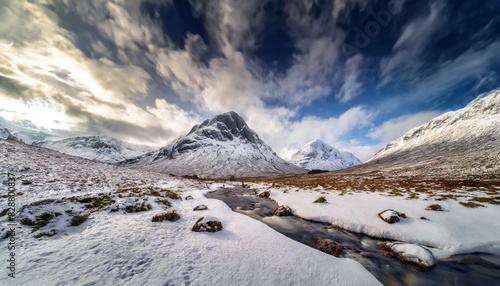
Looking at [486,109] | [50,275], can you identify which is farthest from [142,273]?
[486,109]

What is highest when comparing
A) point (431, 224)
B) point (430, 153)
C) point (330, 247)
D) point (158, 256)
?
point (430, 153)


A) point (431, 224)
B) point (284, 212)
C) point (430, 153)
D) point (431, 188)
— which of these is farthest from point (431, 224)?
point (430, 153)

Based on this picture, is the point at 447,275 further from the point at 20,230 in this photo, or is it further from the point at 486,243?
the point at 20,230

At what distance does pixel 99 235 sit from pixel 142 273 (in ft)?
13.0

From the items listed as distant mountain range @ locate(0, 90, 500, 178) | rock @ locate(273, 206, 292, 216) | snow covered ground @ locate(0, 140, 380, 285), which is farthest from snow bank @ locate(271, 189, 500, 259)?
distant mountain range @ locate(0, 90, 500, 178)

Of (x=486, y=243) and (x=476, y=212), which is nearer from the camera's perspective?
(x=486, y=243)

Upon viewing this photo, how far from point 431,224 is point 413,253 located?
3.77 metres

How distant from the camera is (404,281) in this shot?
5840mm

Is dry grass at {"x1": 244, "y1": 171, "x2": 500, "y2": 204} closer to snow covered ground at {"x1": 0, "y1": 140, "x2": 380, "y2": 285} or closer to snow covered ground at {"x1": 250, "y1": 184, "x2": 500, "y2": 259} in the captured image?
snow covered ground at {"x1": 250, "y1": 184, "x2": 500, "y2": 259}

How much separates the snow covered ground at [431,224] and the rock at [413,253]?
43.9 inches

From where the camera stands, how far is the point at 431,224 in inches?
350

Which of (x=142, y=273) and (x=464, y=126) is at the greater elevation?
(x=464, y=126)

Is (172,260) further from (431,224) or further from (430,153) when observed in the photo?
(430,153)

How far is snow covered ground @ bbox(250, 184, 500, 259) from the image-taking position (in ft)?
25.0
